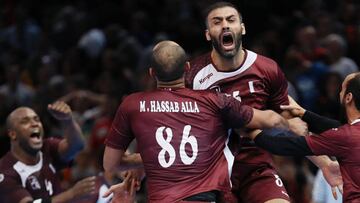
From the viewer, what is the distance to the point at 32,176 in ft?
30.0

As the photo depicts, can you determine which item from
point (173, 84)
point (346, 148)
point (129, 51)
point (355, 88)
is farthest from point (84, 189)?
point (129, 51)

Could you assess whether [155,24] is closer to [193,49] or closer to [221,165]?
[193,49]

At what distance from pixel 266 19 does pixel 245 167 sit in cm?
624

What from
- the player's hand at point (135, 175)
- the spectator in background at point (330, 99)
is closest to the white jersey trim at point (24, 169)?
the player's hand at point (135, 175)

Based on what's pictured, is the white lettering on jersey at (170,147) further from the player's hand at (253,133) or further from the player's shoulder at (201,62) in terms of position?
the player's shoulder at (201,62)

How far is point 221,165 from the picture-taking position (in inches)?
283

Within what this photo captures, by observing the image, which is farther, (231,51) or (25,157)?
(25,157)

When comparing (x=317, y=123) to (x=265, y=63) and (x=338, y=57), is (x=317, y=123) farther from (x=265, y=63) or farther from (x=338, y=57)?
(x=338, y=57)

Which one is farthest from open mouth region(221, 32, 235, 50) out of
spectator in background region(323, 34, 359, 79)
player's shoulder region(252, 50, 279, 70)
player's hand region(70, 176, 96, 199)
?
spectator in background region(323, 34, 359, 79)

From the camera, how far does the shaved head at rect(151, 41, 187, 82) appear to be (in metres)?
7.09

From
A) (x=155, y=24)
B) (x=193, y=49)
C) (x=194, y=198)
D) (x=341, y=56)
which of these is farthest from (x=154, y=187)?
(x=155, y=24)

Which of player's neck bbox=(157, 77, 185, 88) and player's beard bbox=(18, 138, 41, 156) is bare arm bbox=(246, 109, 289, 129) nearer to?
player's neck bbox=(157, 77, 185, 88)

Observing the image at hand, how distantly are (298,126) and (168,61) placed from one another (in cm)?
118

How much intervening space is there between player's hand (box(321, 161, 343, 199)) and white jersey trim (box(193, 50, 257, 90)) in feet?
3.26
